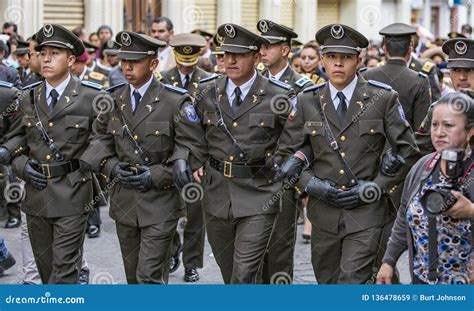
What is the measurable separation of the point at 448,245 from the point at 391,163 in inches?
60.8

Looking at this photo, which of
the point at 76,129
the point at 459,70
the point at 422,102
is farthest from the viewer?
the point at 422,102

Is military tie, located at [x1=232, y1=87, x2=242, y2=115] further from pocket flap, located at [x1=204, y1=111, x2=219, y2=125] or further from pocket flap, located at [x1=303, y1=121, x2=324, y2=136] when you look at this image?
pocket flap, located at [x1=303, y1=121, x2=324, y2=136]

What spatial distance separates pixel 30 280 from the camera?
28.0 feet

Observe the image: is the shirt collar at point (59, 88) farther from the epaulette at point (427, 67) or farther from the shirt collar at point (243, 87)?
the epaulette at point (427, 67)

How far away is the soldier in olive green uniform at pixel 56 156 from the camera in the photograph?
7.65m

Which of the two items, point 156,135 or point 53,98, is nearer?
point 156,135

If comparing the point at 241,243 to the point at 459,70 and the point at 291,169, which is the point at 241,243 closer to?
the point at 291,169

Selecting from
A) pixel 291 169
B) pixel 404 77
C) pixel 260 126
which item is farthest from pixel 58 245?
pixel 404 77

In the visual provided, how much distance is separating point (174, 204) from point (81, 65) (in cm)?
501

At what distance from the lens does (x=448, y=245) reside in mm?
5207

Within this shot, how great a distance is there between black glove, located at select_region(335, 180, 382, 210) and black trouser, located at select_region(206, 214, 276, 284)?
0.75m

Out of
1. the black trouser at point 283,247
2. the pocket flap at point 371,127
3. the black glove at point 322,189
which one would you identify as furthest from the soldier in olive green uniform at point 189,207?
the pocket flap at point 371,127

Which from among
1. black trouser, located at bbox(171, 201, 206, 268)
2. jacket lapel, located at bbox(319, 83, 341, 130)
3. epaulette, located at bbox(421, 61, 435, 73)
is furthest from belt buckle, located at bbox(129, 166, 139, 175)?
epaulette, located at bbox(421, 61, 435, 73)

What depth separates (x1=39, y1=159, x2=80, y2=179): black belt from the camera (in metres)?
7.67
